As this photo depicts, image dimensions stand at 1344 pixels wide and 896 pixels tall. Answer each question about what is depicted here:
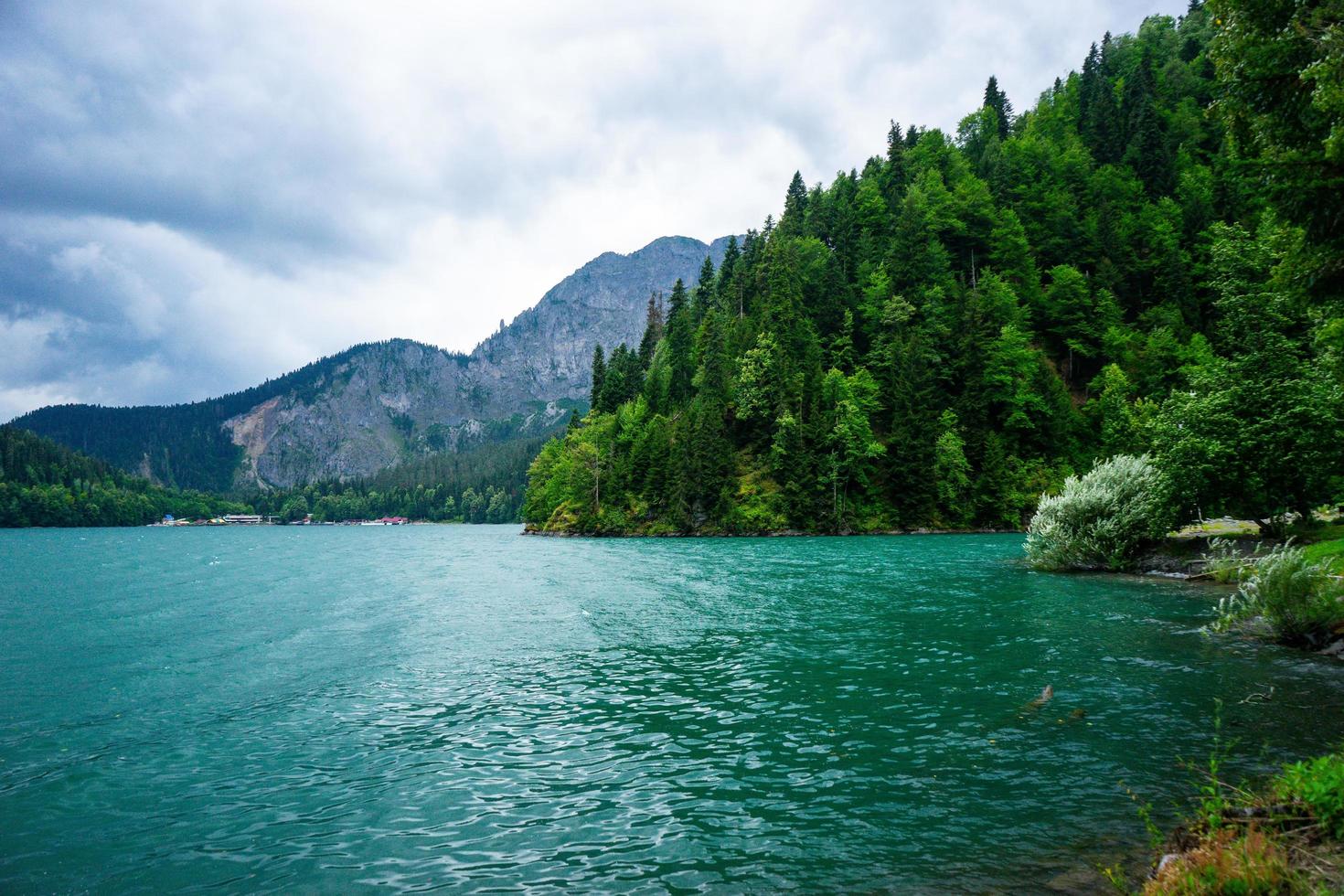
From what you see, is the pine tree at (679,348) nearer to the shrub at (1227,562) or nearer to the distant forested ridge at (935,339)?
the distant forested ridge at (935,339)

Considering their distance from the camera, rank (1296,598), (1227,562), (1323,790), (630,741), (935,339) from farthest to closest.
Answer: (935,339) < (1227,562) < (1296,598) < (630,741) < (1323,790)

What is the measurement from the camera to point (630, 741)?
14664 mm

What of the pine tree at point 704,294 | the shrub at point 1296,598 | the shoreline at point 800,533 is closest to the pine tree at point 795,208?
the pine tree at point 704,294

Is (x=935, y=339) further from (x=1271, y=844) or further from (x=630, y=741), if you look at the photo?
(x=1271, y=844)

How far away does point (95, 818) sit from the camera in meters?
11.6

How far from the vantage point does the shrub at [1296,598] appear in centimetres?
2047

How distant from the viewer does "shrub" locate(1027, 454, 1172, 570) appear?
121 ft

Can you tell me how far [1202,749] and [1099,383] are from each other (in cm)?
10128

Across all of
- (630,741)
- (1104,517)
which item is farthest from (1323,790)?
(1104,517)

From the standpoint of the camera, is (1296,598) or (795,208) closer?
(1296,598)

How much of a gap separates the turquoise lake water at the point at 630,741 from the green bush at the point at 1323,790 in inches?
91.7

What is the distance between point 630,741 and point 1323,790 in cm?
1147

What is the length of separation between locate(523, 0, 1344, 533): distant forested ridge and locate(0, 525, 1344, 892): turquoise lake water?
61319 millimetres

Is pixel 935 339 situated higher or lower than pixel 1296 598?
higher
